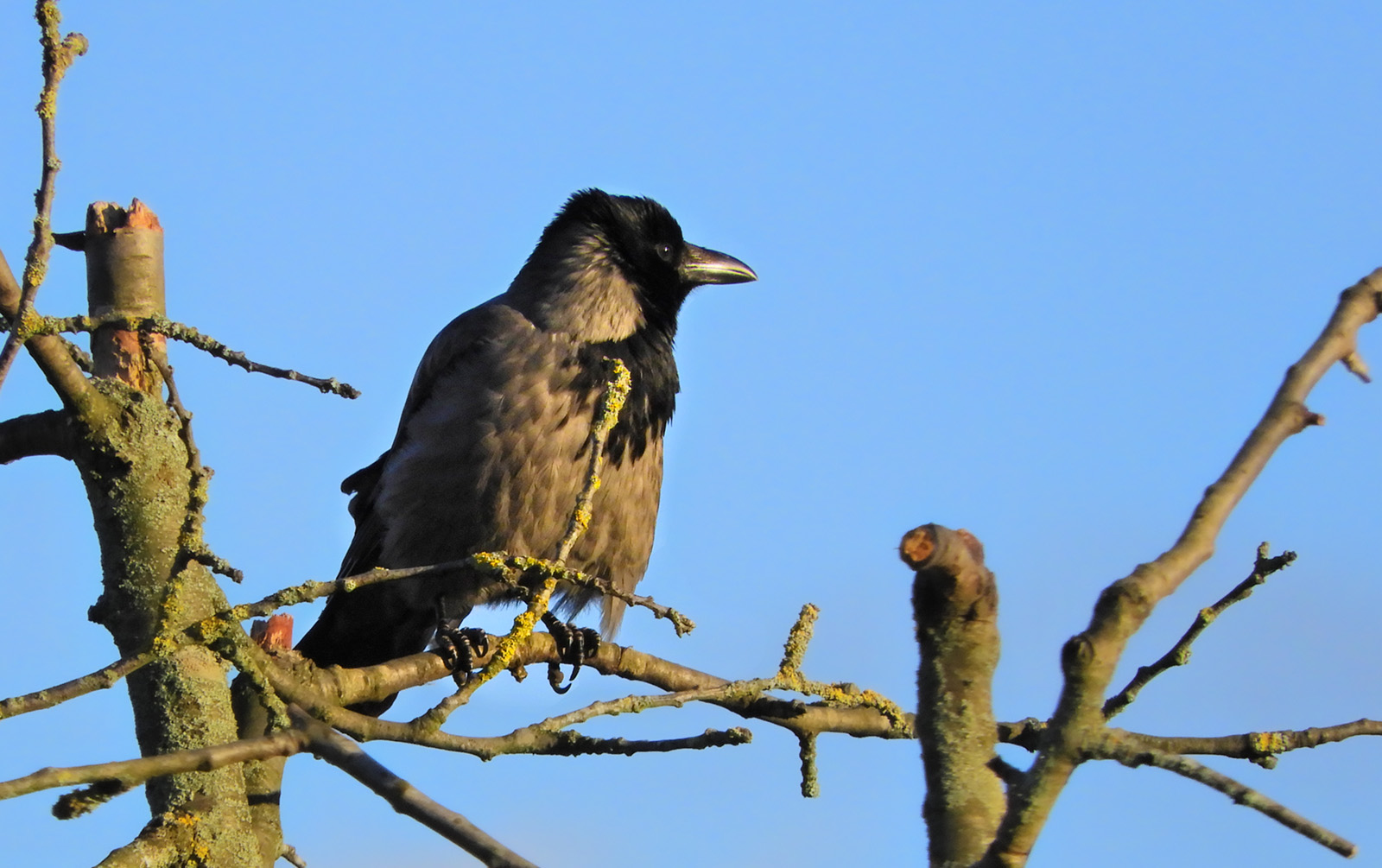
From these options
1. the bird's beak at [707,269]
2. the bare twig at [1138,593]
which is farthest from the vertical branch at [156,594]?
the bird's beak at [707,269]

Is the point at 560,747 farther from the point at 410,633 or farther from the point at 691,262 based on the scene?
the point at 691,262

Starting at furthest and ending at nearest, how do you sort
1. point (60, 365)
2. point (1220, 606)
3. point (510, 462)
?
point (510, 462) < point (60, 365) < point (1220, 606)

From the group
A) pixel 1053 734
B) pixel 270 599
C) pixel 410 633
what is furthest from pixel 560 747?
pixel 410 633

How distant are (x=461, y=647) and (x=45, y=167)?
3.06 metres

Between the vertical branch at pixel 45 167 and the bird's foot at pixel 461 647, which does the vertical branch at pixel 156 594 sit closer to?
the vertical branch at pixel 45 167

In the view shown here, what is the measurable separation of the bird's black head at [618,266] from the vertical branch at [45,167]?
364cm

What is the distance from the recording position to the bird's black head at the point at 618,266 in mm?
6566

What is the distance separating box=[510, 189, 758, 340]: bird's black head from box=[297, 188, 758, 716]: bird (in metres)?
0.01

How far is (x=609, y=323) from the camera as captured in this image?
6449mm

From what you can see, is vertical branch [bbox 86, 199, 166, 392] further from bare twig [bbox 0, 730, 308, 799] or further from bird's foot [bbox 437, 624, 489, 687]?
bare twig [bbox 0, 730, 308, 799]

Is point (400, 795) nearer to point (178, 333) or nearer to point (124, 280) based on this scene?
point (178, 333)

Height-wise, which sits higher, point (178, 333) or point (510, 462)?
point (510, 462)

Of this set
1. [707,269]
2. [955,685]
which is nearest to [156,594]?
[955,685]

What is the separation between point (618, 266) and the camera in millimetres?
6945
